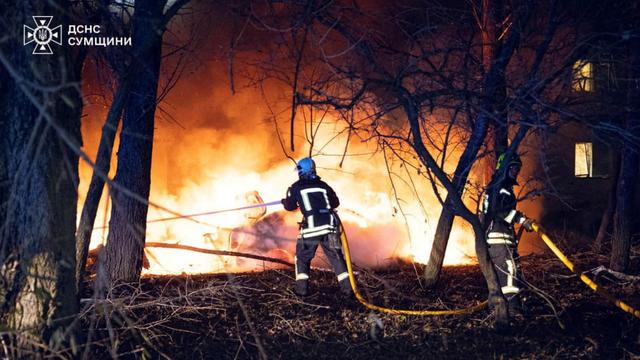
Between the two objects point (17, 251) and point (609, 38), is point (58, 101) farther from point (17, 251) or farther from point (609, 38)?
point (609, 38)

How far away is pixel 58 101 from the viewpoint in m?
4.77

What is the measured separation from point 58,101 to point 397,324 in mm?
4062

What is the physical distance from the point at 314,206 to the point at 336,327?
1.92 meters

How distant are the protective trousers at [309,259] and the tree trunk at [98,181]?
267 centimetres

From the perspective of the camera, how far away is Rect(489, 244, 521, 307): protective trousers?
7219mm

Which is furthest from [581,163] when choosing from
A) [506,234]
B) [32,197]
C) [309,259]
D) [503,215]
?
[32,197]

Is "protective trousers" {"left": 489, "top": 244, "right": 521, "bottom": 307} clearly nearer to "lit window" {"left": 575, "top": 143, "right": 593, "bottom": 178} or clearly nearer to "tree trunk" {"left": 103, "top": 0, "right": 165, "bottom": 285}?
"tree trunk" {"left": 103, "top": 0, "right": 165, "bottom": 285}

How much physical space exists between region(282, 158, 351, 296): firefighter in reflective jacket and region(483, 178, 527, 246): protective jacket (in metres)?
1.90

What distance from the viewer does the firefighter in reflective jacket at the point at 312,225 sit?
313 inches

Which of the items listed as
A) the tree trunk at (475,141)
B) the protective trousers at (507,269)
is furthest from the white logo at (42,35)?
the protective trousers at (507,269)

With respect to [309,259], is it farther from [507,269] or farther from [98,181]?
[98,181]

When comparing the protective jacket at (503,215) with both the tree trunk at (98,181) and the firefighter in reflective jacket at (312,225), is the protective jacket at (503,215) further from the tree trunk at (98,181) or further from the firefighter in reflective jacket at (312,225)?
the tree trunk at (98,181)

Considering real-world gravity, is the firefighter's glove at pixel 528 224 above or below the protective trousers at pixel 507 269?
above

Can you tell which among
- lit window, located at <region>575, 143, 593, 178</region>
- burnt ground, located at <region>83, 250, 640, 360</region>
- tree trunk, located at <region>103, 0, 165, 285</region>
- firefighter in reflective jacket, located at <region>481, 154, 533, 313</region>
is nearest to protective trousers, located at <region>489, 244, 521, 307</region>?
firefighter in reflective jacket, located at <region>481, 154, 533, 313</region>
